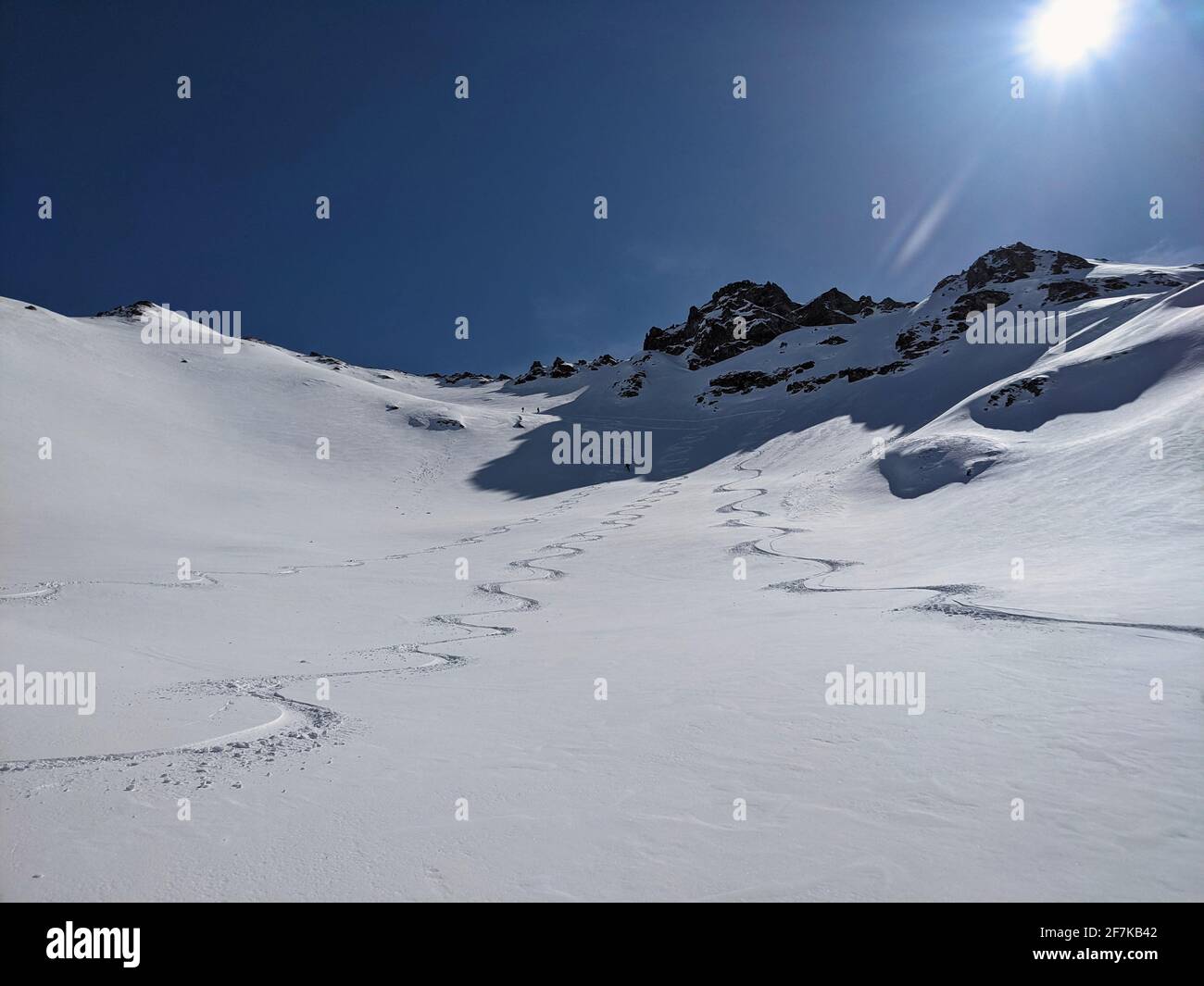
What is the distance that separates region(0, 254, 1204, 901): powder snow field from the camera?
3852 mm

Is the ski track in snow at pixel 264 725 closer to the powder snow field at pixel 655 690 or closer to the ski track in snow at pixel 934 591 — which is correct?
the powder snow field at pixel 655 690

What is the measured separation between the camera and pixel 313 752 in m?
5.50

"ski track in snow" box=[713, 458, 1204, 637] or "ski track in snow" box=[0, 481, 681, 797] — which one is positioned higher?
"ski track in snow" box=[713, 458, 1204, 637]

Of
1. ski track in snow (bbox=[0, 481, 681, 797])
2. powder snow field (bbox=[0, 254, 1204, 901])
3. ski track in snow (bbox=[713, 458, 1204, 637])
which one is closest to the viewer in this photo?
powder snow field (bbox=[0, 254, 1204, 901])

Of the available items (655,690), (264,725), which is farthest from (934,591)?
(264,725)

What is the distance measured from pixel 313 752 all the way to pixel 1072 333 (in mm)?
64253

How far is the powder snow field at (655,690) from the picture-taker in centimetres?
385

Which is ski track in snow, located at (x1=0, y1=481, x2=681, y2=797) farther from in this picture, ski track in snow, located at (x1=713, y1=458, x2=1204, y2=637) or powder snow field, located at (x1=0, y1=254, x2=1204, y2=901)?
ski track in snow, located at (x1=713, y1=458, x2=1204, y2=637)

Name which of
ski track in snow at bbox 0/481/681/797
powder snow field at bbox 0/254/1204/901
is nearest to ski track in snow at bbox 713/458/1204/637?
powder snow field at bbox 0/254/1204/901

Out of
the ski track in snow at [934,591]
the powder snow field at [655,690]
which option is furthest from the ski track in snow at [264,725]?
the ski track in snow at [934,591]
